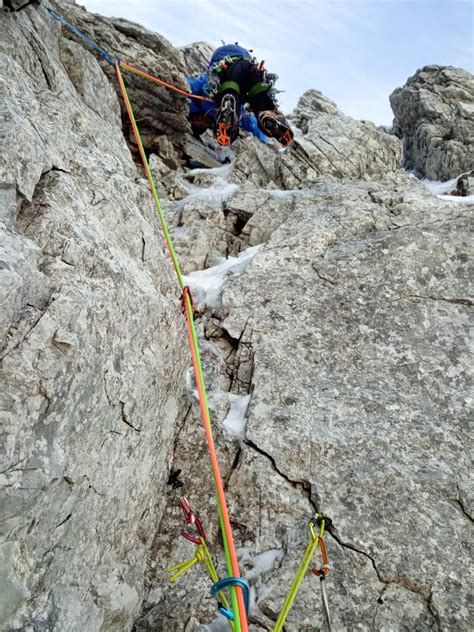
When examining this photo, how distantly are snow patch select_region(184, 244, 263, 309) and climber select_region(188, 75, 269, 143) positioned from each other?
21.1 ft

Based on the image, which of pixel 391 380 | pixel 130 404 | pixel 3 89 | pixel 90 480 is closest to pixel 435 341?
pixel 391 380

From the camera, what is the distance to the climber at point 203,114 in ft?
38.1

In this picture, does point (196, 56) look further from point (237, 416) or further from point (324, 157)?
point (237, 416)

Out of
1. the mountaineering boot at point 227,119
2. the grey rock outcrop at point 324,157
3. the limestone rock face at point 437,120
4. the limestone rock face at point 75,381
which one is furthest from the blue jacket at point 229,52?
the limestone rock face at point 437,120

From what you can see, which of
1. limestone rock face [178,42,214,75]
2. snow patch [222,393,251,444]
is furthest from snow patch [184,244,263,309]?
limestone rock face [178,42,214,75]

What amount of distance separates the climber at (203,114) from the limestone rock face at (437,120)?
8.76 m

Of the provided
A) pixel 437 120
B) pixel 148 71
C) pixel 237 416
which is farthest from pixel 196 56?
pixel 237 416

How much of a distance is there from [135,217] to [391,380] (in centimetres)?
333

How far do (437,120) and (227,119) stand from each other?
12.9m

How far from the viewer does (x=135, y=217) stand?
4.62 m

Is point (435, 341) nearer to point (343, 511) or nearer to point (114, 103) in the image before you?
point (343, 511)

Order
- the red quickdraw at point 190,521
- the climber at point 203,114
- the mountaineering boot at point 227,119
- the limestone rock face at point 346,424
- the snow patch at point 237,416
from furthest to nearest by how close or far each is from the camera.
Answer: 1. the climber at point 203,114
2. the mountaineering boot at point 227,119
3. the snow patch at point 237,416
4. the red quickdraw at point 190,521
5. the limestone rock face at point 346,424

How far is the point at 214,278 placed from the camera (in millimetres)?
6320

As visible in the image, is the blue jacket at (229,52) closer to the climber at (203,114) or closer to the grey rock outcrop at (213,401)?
the climber at (203,114)
